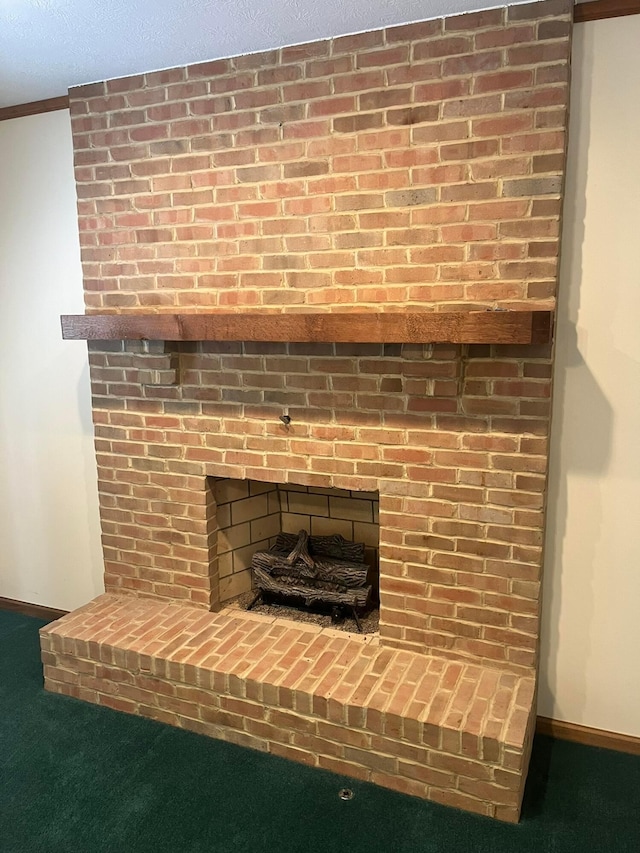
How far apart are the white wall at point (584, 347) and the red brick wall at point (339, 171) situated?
166 millimetres

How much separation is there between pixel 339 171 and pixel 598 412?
3.91 ft

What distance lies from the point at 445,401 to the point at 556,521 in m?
0.58

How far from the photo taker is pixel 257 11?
6.29ft

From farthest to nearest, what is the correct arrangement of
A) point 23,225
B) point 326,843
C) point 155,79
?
point 23,225, point 155,79, point 326,843

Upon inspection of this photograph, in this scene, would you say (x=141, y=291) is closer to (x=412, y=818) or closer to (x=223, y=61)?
(x=223, y=61)

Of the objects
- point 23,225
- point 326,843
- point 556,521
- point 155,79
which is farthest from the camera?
point 23,225

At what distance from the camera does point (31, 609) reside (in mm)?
3303

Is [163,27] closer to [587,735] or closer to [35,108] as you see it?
[35,108]

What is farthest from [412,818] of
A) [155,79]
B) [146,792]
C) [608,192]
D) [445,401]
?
[155,79]

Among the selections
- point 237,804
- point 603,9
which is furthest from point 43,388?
point 603,9

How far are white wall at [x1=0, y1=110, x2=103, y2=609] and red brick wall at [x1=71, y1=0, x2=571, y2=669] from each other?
252mm

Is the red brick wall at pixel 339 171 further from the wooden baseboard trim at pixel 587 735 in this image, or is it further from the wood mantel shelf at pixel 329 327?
the wooden baseboard trim at pixel 587 735

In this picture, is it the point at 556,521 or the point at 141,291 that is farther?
the point at 141,291

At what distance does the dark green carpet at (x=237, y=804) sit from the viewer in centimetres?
189
